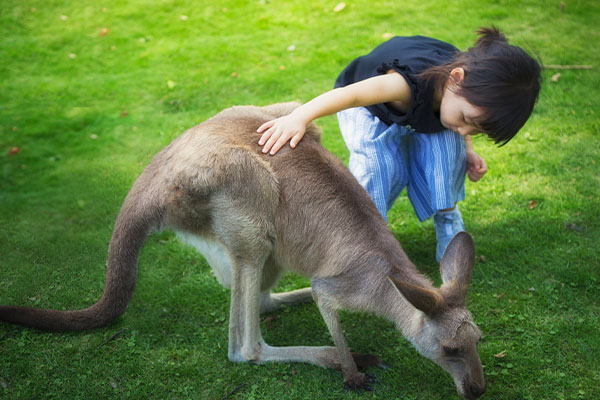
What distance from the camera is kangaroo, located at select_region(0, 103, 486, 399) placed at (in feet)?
9.34

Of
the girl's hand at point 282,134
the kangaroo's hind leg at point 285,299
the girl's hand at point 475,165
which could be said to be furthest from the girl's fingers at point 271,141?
the girl's hand at point 475,165

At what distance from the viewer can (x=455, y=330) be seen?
8.47 ft

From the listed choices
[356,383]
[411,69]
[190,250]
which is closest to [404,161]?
[411,69]

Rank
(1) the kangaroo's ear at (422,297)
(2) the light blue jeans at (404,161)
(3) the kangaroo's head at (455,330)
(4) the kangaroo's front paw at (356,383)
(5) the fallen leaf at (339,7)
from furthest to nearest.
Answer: (5) the fallen leaf at (339,7), (2) the light blue jeans at (404,161), (4) the kangaroo's front paw at (356,383), (3) the kangaroo's head at (455,330), (1) the kangaroo's ear at (422,297)

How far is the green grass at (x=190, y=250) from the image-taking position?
3086mm

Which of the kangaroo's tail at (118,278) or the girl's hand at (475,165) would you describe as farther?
the girl's hand at (475,165)

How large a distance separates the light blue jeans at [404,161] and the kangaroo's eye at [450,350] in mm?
1113

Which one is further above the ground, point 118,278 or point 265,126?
point 265,126

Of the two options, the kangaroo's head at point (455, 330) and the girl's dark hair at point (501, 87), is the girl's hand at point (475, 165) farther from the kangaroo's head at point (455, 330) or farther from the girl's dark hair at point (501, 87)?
the kangaroo's head at point (455, 330)

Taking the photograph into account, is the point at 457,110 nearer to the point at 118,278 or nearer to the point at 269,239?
the point at 269,239

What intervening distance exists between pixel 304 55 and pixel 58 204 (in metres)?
3.34

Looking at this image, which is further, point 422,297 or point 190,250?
point 190,250

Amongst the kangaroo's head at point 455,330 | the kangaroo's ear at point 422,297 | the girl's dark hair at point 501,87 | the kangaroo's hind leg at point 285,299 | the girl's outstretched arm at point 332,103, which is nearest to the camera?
the kangaroo's ear at point 422,297

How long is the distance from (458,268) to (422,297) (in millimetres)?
361
